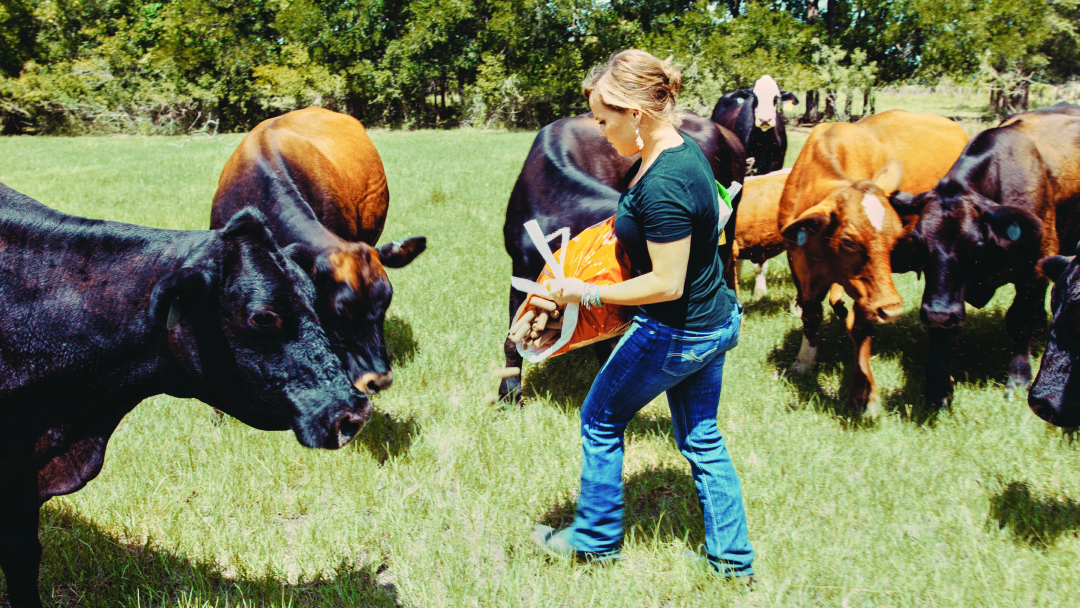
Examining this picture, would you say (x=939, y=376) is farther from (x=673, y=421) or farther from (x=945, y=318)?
(x=673, y=421)

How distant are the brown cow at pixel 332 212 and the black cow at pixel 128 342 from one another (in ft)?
3.49

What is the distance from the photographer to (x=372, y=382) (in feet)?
12.5

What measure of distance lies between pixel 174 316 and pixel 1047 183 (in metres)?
5.75

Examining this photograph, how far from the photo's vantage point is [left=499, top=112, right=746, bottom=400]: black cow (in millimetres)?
4500

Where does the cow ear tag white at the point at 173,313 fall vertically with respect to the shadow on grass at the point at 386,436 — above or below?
above

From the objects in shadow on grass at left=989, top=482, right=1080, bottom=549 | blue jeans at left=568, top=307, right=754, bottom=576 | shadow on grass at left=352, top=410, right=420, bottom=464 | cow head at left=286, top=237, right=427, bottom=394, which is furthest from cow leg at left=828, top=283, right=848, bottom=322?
cow head at left=286, top=237, right=427, bottom=394

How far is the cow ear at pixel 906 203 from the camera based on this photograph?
473 cm

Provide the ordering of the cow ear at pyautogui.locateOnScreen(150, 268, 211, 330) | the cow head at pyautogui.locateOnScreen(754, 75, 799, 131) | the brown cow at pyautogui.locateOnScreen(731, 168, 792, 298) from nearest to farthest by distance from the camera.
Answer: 1. the cow ear at pyautogui.locateOnScreen(150, 268, 211, 330)
2. the brown cow at pyautogui.locateOnScreen(731, 168, 792, 298)
3. the cow head at pyautogui.locateOnScreen(754, 75, 799, 131)

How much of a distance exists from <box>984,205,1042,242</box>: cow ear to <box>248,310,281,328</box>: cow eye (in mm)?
4265

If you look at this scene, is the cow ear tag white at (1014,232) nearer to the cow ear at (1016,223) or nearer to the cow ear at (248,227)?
the cow ear at (1016,223)

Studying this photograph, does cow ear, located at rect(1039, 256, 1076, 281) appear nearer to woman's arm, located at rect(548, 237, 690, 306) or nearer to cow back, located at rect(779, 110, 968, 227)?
cow back, located at rect(779, 110, 968, 227)

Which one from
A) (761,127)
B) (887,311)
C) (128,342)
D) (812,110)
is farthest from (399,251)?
(812,110)

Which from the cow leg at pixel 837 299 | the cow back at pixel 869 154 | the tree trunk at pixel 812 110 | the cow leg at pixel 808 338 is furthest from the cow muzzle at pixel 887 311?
the tree trunk at pixel 812 110

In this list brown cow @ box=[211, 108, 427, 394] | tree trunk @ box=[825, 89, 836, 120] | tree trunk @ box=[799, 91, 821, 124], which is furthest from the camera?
tree trunk @ box=[799, 91, 821, 124]
